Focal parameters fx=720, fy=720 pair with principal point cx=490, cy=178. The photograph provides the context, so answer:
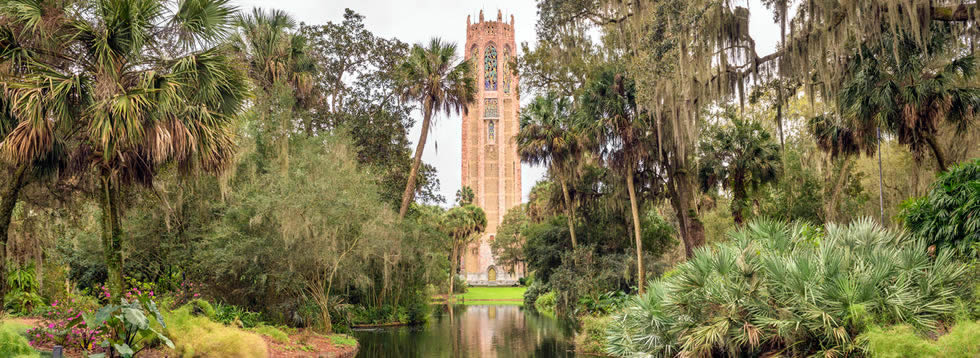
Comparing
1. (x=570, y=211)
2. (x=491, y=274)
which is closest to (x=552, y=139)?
(x=570, y=211)

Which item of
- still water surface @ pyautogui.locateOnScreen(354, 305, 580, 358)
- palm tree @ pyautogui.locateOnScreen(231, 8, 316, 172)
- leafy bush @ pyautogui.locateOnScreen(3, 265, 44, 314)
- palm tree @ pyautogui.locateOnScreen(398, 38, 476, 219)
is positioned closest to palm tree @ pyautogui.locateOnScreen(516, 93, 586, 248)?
palm tree @ pyautogui.locateOnScreen(398, 38, 476, 219)

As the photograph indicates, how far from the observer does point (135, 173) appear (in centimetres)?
1168

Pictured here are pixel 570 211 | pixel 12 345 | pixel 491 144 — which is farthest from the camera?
pixel 491 144

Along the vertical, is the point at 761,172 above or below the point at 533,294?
above

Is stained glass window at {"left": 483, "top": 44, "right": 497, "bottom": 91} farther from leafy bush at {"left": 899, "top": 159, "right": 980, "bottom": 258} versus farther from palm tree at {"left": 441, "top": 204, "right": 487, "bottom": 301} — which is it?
leafy bush at {"left": 899, "top": 159, "right": 980, "bottom": 258}

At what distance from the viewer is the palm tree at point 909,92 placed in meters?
15.2

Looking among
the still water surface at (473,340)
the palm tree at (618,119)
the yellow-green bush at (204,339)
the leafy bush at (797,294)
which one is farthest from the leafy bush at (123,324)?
the palm tree at (618,119)

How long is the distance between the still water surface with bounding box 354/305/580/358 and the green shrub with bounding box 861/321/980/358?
9.93 metres

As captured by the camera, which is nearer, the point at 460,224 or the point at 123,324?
the point at 123,324

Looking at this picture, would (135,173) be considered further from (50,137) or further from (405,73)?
(405,73)

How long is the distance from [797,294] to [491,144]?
260 ft

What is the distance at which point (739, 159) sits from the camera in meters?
24.5

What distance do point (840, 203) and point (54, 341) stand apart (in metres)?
26.8

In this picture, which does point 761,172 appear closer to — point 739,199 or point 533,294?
point 739,199
